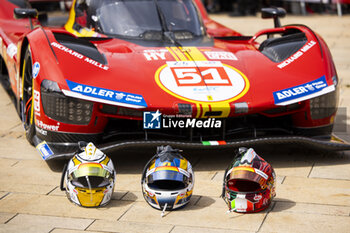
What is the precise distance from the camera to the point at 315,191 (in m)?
5.69

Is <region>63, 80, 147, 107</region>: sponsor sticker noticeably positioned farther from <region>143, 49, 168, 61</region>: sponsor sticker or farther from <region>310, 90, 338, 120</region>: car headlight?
<region>310, 90, 338, 120</region>: car headlight

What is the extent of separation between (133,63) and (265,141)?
1473mm

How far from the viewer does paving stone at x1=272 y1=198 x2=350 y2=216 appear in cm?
517

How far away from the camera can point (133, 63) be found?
21.5 feet

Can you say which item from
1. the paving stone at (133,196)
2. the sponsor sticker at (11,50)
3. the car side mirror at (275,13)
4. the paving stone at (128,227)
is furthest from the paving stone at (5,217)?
the car side mirror at (275,13)

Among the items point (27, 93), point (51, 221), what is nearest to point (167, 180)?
point (51, 221)

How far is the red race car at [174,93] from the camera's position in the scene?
6.03 meters

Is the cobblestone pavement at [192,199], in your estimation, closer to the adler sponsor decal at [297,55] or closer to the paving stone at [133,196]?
the paving stone at [133,196]

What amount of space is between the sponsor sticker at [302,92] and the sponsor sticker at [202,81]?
0.32m

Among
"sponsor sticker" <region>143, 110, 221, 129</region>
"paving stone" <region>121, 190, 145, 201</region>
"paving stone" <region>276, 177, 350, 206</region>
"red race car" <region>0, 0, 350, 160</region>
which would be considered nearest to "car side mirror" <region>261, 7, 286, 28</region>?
"red race car" <region>0, 0, 350, 160</region>

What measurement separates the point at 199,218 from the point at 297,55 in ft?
7.85

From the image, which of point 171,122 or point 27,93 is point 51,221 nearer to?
point 171,122

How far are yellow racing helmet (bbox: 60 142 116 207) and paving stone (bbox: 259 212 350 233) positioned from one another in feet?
4.14

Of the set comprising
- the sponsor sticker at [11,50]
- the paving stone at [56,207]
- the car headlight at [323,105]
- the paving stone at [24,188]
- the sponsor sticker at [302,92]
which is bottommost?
the paving stone at [24,188]
